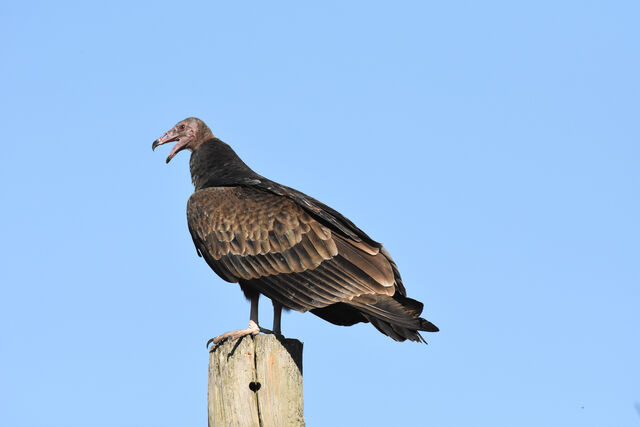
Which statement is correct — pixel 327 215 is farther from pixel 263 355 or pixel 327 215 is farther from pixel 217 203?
pixel 263 355

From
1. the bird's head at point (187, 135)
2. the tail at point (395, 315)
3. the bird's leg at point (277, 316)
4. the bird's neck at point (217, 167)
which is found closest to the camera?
the tail at point (395, 315)

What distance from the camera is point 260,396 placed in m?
4.12

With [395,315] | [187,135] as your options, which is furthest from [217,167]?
[395,315]

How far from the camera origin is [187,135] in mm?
7430

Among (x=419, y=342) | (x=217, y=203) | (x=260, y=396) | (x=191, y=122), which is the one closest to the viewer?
(x=260, y=396)

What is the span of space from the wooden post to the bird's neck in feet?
6.84

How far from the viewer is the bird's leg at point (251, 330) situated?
5.07 metres

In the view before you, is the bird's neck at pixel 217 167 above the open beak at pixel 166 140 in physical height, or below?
below

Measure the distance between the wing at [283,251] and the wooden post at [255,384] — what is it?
3.03ft

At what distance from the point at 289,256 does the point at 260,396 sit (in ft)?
5.10

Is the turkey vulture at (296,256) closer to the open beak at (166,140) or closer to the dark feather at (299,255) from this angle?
the dark feather at (299,255)

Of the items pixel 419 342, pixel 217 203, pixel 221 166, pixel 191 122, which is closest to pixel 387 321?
pixel 419 342

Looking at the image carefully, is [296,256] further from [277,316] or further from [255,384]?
[255,384]

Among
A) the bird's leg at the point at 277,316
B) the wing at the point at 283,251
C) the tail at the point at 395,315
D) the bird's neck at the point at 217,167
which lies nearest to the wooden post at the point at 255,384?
the tail at the point at 395,315
